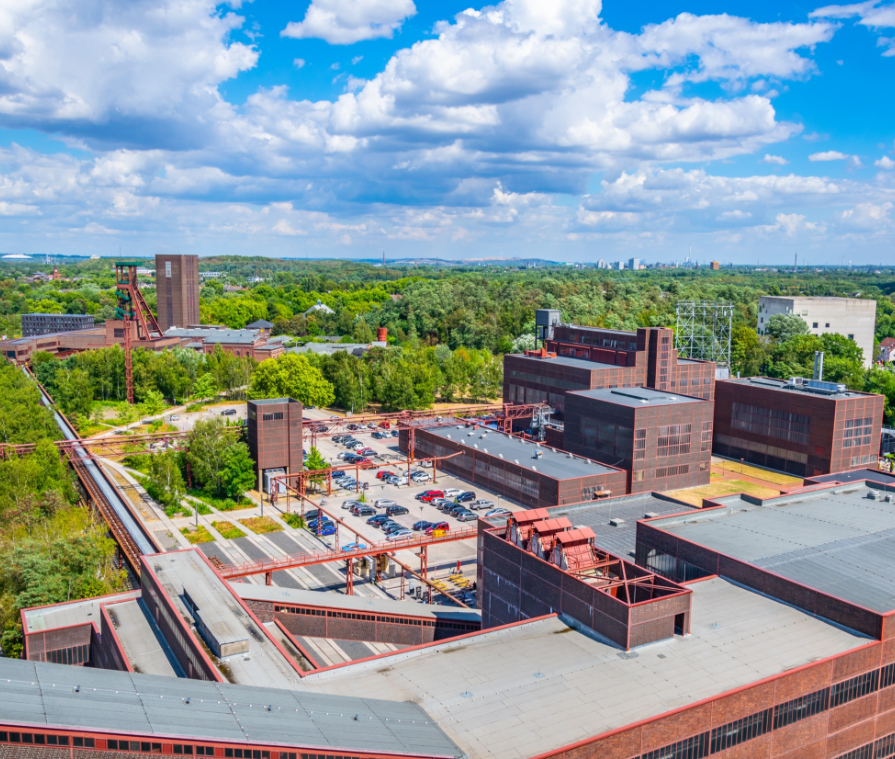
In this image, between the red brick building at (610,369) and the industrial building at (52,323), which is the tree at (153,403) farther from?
the industrial building at (52,323)

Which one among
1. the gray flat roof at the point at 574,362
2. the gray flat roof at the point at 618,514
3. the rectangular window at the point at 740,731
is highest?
the gray flat roof at the point at 574,362

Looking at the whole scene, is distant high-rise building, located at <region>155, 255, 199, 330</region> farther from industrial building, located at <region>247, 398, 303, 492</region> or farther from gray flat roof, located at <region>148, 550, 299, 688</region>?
gray flat roof, located at <region>148, 550, 299, 688</region>

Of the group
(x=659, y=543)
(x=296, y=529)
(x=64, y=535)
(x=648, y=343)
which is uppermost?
(x=648, y=343)

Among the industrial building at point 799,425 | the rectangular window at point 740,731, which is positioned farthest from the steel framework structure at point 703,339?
the rectangular window at point 740,731

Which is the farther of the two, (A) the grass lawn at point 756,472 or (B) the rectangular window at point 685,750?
(A) the grass lawn at point 756,472

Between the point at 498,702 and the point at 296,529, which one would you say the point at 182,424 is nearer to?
the point at 296,529

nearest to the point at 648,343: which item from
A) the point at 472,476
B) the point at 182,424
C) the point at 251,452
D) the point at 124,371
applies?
the point at 472,476
